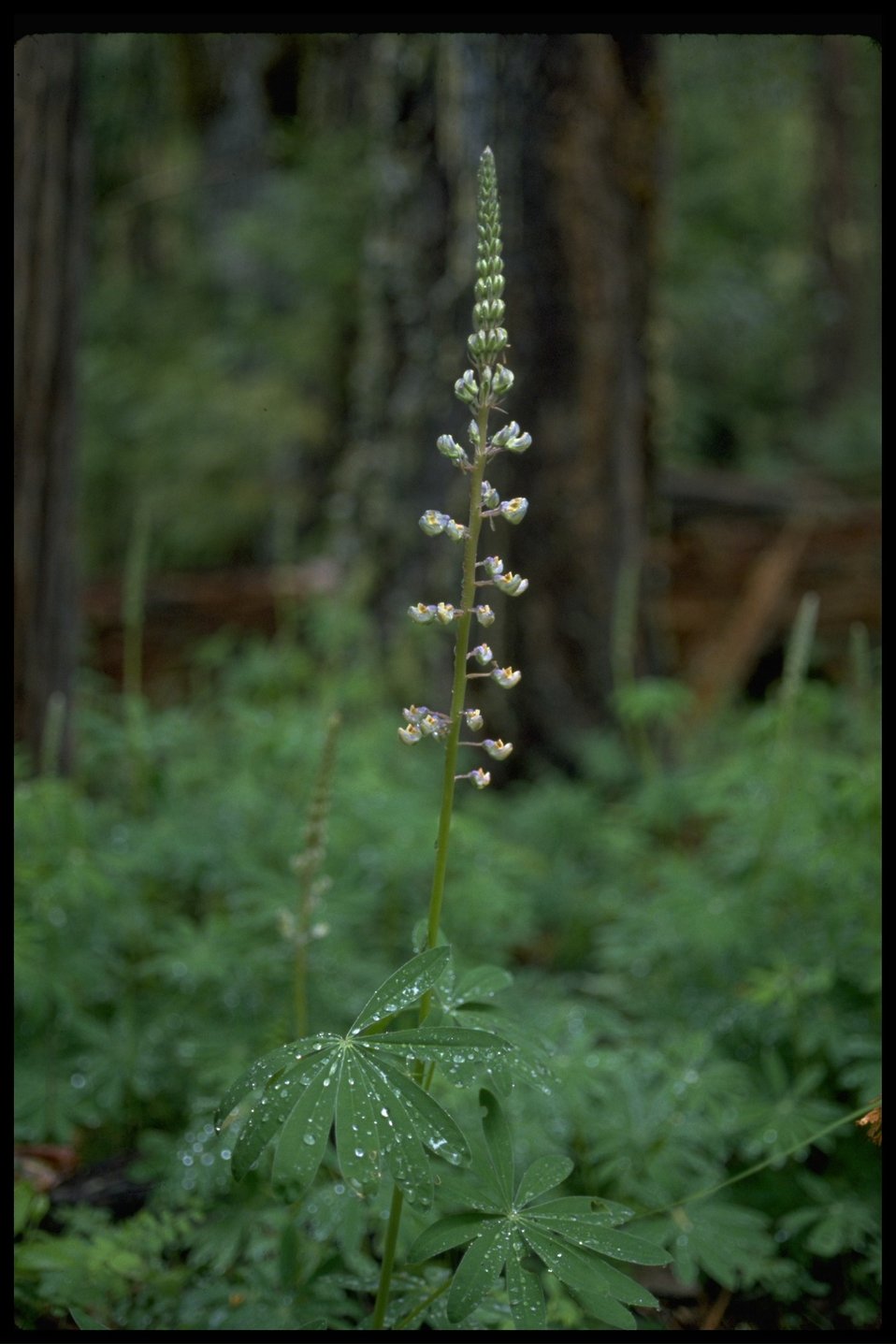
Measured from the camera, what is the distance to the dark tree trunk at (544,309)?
5.00 metres

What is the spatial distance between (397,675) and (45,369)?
240 cm

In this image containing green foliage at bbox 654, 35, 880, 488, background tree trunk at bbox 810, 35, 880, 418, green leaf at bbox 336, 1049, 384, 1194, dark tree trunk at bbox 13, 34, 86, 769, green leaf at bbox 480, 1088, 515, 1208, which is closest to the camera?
green leaf at bbox 336, 1049, 384, 1194

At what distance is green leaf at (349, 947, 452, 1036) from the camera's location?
150cm

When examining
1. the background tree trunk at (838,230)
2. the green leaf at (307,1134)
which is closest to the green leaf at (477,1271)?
the green leaf at (307,1134)

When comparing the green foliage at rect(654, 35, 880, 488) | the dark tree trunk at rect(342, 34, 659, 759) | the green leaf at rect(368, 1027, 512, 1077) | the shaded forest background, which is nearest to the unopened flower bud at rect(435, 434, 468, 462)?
the green leaf at rect(368, 1027, 512, 1077)

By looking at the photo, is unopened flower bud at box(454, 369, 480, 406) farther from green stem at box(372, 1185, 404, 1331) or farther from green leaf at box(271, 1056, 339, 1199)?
green stem at box(372, 1185, 404, 1331)

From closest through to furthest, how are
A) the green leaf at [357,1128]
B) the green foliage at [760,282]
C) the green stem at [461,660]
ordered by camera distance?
the green leaf at [357,1128] → the green stem at [461,660] → the green foliage at [760,282]

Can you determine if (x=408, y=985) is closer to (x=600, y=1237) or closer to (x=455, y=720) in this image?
(x=455, y=720)

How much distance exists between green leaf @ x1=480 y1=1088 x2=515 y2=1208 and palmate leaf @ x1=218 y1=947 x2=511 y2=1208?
0.15m

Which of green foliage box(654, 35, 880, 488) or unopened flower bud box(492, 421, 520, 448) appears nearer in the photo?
unopened flower bud box(492, 421, 520, 448)

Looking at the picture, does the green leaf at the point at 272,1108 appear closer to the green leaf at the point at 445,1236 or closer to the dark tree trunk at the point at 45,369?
the green leaf at the point at 445,1236

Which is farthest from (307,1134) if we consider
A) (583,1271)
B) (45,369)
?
(45,369)

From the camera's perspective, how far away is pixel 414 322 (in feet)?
18.8

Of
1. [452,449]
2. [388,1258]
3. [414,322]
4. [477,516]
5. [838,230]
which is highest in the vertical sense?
[838,230]
